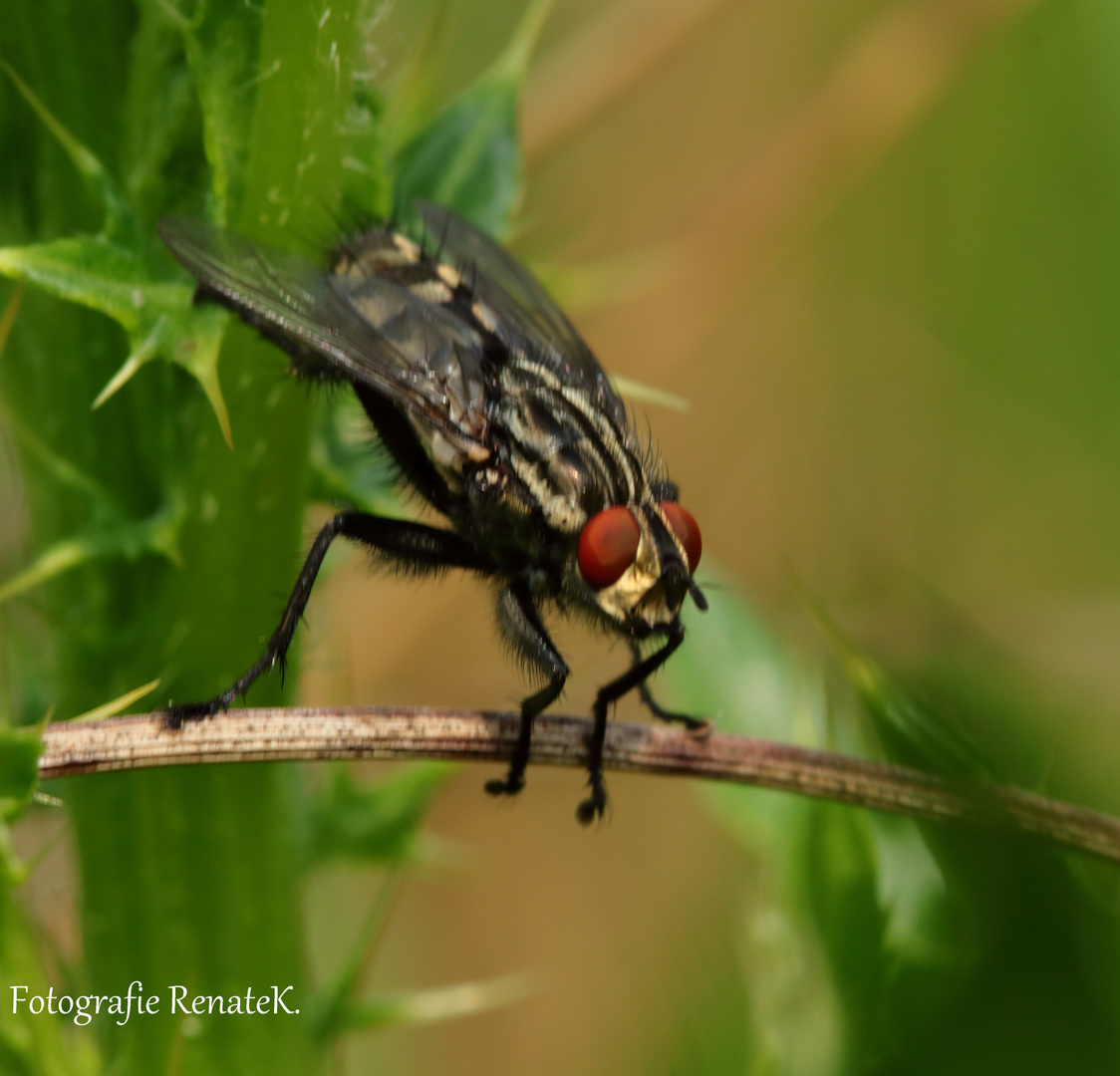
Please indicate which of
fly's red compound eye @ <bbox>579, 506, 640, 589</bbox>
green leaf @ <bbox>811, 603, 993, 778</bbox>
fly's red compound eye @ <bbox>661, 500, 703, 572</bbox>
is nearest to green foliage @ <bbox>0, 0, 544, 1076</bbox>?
fly's red compound eye @ <bbox>579, 506, 640, 589</bbox>

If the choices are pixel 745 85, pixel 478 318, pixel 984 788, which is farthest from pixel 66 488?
pixel 745 85

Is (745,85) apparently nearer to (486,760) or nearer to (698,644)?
(698,644)

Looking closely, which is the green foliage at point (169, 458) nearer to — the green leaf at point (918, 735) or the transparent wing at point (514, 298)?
the transparent wing at point (514, 298)

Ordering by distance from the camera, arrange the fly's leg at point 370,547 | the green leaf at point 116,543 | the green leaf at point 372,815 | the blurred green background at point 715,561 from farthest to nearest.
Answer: the green leaf at point 372,815
the fly's leg at point 370,547
the green leaf at point 116,543
the blurred green background at point 715,561

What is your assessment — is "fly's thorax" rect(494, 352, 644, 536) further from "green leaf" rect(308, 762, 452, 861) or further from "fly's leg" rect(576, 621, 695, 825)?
"green leaf" rect(308, 762, 452, 861)

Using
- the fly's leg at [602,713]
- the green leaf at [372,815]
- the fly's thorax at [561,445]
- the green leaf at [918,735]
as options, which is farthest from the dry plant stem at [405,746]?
the green leaf at [918,735]

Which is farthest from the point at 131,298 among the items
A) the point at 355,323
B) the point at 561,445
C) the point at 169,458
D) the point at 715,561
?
the point at 715,561
